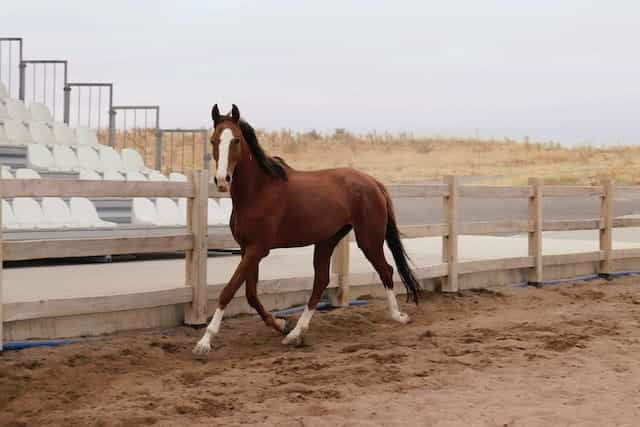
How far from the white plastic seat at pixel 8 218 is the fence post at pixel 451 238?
186 inches

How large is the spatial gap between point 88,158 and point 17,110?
1885mm

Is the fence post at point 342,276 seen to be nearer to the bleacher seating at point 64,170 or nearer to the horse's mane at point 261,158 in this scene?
the horse's mane at point 261,158

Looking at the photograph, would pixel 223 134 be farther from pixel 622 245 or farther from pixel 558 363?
pixel 622 245

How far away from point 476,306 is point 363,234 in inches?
85.0

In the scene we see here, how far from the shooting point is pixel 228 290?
606 cm

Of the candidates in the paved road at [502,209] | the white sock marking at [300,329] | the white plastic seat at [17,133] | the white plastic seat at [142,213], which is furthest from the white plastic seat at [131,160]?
the paved road at [502,209]

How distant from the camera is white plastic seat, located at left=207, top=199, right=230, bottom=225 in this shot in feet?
37.1

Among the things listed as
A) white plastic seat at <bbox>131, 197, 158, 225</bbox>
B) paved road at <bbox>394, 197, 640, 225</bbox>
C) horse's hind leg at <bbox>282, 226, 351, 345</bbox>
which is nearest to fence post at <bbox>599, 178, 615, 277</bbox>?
horse's hind leg at <bbox>282, 226, 351, 345</bbox>

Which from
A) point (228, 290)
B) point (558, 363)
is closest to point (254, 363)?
point (228, 290)

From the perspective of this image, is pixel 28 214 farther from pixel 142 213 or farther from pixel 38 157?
pixel 38 157

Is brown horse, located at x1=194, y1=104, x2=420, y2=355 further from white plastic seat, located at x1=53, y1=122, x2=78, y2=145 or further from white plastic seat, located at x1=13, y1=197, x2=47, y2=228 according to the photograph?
white plastic seat, located at x1=53, y1=122, x2=78, y2=145

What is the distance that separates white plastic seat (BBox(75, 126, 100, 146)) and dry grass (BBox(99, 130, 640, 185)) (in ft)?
66.6

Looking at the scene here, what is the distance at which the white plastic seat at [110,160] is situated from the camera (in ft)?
44.7

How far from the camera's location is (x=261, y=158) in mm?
6387
